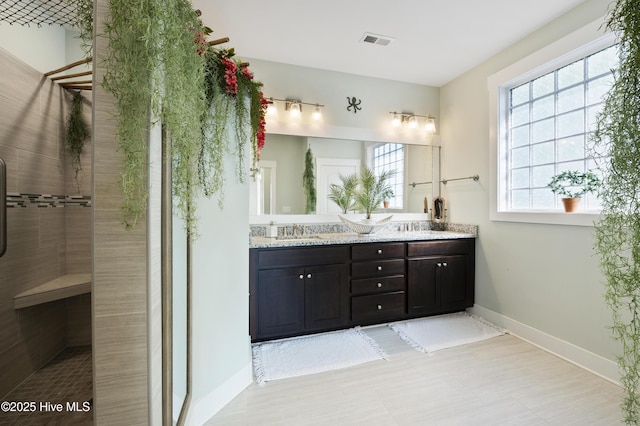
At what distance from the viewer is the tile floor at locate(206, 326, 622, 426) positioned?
5.60 ft

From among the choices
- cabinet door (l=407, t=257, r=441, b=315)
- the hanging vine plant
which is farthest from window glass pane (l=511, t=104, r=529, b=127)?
the hanging vine plant

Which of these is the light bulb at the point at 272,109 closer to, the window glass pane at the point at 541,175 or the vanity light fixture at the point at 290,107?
the vanity light fixture at the point at 290,107

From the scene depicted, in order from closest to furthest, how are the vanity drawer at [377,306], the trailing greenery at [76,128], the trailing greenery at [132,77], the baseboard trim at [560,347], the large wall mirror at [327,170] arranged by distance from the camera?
the trailing greenery at [132,77] → the baseboard trim at [560,347] → the trailing greenery at [76,128] → the vanity drawer at [377,306] → the large wall mirror at [327,170]

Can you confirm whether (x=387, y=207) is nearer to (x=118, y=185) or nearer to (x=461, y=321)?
(x=461, y=321)

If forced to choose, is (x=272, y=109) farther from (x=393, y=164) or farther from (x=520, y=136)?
(x=520, y=136)

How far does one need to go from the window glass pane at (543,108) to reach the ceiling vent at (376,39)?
151cm

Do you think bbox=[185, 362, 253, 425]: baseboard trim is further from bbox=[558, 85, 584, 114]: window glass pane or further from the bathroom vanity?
bbox=[558, 85, 584, 114]: window glass pane

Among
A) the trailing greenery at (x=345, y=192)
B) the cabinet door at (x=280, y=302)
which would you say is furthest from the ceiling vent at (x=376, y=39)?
the cabinet door at (x=280, y=302)

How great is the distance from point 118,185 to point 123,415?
777 mm

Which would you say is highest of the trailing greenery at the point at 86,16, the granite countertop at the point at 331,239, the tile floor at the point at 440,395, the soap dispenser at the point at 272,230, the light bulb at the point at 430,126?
the light bulb at the point at 430,126

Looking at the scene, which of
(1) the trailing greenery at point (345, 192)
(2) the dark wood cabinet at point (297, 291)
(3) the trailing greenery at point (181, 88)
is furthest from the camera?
(1) the trailing greenery at point (345, 192)

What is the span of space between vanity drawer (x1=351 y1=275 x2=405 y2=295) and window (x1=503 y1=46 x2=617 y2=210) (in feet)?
4.49

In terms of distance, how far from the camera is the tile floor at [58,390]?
5.48 feet

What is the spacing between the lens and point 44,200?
7.06 feet
